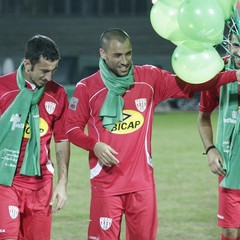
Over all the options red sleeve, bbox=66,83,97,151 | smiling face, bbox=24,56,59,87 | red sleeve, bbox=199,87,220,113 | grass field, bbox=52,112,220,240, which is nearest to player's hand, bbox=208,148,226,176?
red sleeve, bbox=199,87,220,113

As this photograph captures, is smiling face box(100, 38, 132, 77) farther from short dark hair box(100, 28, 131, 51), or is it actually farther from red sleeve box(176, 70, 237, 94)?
red sleeve box(176, 70, 237, 94)

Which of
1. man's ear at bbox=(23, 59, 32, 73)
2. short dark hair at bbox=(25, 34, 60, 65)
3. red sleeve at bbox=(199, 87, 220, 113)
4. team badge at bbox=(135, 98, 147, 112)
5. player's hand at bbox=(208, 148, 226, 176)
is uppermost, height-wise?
short dark hair at bbox=(25, 34, 60, 65)

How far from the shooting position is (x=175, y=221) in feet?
31.2

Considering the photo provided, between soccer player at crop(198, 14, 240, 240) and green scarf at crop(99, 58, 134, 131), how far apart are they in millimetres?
737

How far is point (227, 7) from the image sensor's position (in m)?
5.59

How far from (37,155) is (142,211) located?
890 millimetres

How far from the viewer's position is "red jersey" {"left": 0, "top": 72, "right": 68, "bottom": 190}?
5945mm

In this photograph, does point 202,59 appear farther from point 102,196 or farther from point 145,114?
point 102,196

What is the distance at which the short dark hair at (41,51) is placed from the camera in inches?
228

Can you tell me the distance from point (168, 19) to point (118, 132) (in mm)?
903

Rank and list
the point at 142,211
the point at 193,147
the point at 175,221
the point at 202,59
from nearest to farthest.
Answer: the point at 202,59 → the point at 142,211 → the point at 175,221 → the point at 193,147

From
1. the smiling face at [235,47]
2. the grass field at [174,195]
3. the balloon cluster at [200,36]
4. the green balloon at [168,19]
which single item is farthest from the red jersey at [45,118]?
the grass field at [174,195]

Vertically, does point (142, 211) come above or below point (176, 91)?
below

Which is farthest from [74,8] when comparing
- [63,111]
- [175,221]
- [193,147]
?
[63,111]
